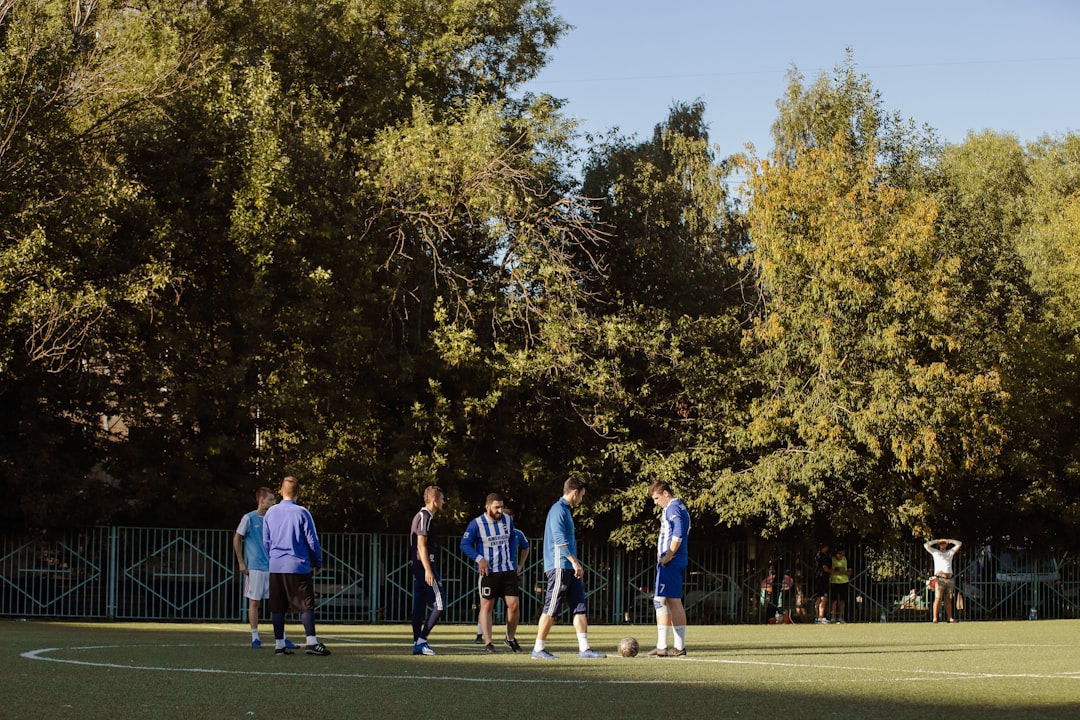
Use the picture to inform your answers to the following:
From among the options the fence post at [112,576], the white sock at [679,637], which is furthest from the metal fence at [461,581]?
the white sock at [679,637]

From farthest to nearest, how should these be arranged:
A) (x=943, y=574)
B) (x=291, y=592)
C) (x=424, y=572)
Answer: (x=943, y=574)
(x=424, y=572)
(x=291, y=592)

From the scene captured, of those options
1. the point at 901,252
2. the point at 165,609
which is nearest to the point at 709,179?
the point at 901,252

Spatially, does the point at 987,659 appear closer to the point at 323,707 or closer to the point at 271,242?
the point at 323,707

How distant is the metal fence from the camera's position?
2547 centimetres

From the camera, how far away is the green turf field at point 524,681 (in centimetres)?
850

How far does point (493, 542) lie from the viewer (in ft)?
49.2

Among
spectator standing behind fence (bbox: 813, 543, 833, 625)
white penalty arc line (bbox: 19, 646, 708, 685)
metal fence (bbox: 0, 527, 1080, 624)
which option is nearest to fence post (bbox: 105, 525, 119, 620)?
metal fence (bbox: 0, 527, 1080, 624)

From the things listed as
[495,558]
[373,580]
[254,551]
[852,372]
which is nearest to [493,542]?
[495,558]

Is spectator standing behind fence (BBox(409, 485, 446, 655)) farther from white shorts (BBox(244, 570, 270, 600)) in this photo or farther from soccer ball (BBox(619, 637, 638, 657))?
white shorts (BBox(244, 570, 270, 600))

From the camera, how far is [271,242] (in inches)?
1037

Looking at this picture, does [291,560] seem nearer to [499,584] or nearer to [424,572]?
[424,572]

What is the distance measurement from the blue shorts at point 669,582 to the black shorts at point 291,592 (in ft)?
11.6

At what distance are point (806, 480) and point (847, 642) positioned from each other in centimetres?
961

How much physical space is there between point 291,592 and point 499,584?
251cm
